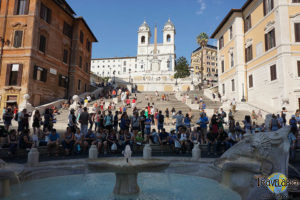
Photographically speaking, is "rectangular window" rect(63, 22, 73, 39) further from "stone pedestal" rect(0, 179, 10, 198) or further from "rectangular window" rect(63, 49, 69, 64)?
"stone pedestal" rect(0, 179, 10, 198)

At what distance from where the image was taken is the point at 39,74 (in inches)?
864

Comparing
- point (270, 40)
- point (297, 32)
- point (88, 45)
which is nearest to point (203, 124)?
point (270, 40)

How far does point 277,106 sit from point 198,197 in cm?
1822

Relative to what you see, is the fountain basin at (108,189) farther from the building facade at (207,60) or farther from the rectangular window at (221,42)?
the building facade at (207,60)

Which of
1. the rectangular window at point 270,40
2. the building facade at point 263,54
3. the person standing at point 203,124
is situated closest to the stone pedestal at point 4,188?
the person standing at point 203,124

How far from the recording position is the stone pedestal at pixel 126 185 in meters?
4.27

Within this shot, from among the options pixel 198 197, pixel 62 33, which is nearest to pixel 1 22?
pixel 62 33

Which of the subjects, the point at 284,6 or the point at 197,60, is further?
the point at 197,60

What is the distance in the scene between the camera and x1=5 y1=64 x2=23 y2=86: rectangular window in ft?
66.6

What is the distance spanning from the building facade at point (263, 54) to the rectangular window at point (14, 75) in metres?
25.5

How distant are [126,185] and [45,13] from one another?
25534 mm

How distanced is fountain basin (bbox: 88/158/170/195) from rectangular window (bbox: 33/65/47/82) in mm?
21092

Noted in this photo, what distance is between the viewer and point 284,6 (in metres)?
18.2

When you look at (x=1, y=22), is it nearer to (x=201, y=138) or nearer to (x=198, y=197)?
(x=201, y=138)
